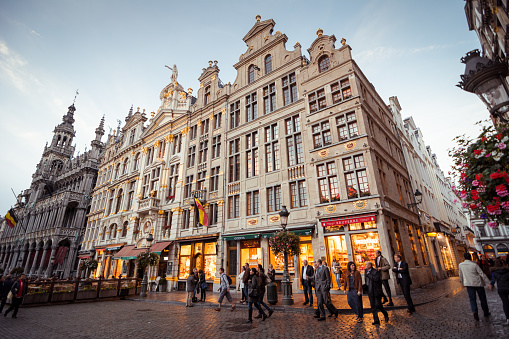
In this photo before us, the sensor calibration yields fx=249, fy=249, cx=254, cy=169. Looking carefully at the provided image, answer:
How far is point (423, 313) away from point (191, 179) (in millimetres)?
22115

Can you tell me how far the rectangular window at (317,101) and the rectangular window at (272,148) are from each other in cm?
348

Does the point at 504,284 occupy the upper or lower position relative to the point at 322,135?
lower

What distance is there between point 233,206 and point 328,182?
8794mm

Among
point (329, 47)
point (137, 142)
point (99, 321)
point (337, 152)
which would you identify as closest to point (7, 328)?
point (99, 321)

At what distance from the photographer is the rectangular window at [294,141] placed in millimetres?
19422

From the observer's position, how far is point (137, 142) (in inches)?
1355

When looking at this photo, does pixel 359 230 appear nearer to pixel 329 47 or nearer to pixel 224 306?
pixel 224 306

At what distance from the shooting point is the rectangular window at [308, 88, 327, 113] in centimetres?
1934

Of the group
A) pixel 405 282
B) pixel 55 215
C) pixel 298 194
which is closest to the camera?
pixel 405 282

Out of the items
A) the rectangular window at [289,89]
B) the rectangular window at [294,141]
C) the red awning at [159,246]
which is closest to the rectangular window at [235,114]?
the rectangular window at [289,89]

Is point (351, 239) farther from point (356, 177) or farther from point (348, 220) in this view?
point (356, 177)

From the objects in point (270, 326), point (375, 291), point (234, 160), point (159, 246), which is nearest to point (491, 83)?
point (375, 291)

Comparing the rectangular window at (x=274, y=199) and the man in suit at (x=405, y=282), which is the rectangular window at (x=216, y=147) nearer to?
the rectangular window at (x=274, y=199)

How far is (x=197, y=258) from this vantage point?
2270cm
